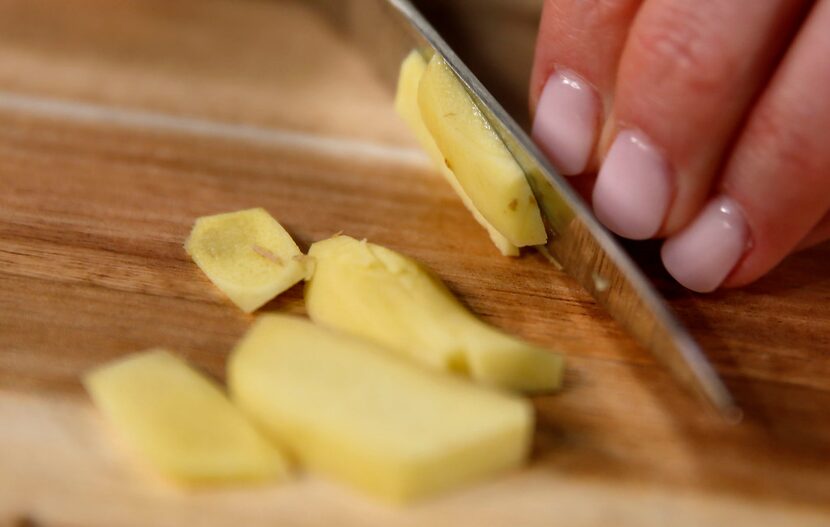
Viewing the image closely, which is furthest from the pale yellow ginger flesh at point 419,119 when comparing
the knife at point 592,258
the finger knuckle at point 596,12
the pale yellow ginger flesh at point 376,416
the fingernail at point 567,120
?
the pale yellow ginger flesh at point 376,416

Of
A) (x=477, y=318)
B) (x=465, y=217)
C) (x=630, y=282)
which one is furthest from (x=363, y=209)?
(x=630, y=282)

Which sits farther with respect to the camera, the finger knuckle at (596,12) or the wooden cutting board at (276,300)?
the finger knuckle at (596,12)

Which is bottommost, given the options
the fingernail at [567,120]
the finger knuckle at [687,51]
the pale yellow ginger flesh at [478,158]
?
the pale yellow ginger flesh at [478,158]

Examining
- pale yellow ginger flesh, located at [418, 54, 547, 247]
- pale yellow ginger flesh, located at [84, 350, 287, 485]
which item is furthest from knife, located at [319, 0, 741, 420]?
pale yellow ginger flesh, located at [84, 350, 287, 485]

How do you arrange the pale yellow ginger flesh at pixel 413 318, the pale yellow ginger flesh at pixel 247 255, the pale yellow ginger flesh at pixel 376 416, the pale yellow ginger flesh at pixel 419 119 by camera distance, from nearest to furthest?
the pale yellow ginger flesh at pixel 376 416 < the pale yellow ginger flesh at pixel 413 318 < the pale yellow ginger flesh at pixel 247 255 < the pale yellow ginger flesh at pixel 419 119

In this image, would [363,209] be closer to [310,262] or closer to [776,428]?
[310,262]

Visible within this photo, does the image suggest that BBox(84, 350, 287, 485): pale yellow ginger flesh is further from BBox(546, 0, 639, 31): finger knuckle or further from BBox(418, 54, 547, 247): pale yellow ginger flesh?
BBox(546, 0, 639, 31): finger knuckle

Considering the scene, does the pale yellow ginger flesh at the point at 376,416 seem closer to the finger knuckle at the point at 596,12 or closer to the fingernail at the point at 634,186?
the fingernail at the point at 634,186
